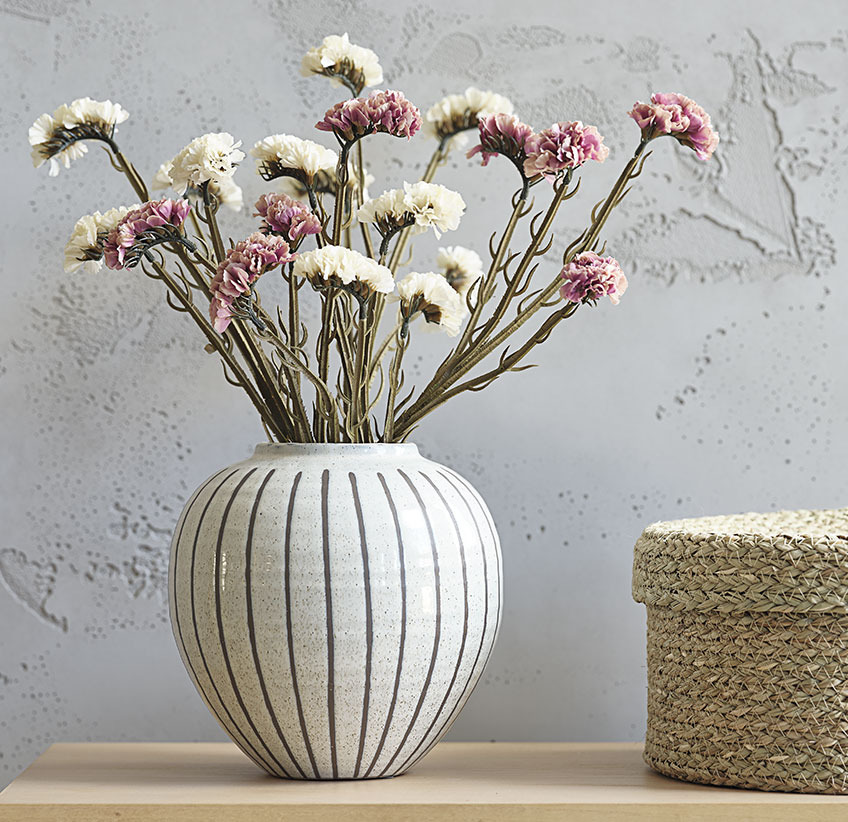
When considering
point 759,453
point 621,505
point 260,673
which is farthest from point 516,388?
point 260,673

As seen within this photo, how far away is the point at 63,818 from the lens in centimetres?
84

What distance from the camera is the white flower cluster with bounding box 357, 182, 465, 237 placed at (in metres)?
0.89

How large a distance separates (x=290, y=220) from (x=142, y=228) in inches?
5.2

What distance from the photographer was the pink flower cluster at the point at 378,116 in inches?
35.6

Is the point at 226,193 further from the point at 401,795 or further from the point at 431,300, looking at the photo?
the point at 401,795

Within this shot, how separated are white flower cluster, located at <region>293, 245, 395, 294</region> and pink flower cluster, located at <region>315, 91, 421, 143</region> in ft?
0.44

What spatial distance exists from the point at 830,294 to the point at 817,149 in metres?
0.19

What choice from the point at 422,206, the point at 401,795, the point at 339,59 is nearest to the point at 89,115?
the point at 339,59

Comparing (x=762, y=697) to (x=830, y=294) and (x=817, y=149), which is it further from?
(x=817, y=149)

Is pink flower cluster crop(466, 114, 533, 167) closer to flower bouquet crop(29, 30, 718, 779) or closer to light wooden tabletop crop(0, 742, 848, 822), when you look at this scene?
flower bouquet crop(29, 30, 718, 779)

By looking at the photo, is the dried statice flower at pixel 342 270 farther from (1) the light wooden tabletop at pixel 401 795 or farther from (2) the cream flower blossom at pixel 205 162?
(1) the light wooden tabletop at pixel 401 795

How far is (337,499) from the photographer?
0.88 m

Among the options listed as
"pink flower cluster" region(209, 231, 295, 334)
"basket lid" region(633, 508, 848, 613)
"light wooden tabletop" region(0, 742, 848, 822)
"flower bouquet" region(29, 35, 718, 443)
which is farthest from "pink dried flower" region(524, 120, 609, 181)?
"light wooden tabletop" region(0, 742, 848, 822)

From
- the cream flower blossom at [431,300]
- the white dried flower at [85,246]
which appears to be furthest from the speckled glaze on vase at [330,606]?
the white dried flower at [85,246]
